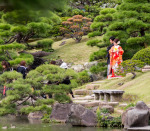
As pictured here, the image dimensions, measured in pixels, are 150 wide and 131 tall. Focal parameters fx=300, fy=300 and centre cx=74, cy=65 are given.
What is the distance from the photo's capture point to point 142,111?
20.5ft

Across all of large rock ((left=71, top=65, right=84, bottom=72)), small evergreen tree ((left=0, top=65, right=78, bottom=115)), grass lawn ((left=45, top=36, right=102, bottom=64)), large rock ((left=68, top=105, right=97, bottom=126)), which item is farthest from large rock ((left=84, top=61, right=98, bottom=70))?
large rock ((left=68, top=105, right=97, bottom=126))

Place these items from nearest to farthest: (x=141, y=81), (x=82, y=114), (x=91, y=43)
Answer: (x=82, y=114) → (x=141, y=81) → (x=91, y=43)

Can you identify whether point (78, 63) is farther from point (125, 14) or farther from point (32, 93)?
point (32, 93)

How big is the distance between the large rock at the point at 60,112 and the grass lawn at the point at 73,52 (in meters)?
13.3

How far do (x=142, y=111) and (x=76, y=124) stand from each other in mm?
1837

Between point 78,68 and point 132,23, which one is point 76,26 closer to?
point 78,68

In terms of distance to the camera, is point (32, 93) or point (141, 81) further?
point (141, 81)

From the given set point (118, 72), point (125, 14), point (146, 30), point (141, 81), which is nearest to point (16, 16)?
point (141, 81)

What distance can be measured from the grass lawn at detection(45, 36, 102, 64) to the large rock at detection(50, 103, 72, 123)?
523 inches

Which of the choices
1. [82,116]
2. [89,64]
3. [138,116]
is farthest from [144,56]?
[89,64]

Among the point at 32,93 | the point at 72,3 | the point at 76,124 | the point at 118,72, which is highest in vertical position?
the point at 72,3

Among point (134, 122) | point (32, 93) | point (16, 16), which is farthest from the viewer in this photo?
point (32, 93)

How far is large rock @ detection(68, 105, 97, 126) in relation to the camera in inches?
285

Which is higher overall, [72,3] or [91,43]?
[72,3]
